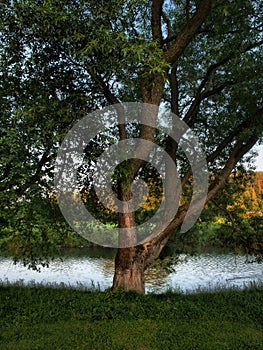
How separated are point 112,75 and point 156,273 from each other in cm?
1265

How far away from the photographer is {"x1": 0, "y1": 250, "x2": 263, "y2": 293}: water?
52.9 feet

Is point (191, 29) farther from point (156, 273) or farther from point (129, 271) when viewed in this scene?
point (156, 273)

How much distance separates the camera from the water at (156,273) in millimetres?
16109

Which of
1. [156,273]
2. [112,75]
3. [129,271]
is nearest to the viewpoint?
[112,75]

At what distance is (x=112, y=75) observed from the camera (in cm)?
816

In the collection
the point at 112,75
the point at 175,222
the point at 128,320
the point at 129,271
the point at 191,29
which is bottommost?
the point at 128,320

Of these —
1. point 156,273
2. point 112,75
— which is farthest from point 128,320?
point 156,273

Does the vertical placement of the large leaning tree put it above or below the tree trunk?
above

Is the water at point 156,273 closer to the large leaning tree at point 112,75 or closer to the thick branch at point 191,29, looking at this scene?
the large leaning tree at point 112,75

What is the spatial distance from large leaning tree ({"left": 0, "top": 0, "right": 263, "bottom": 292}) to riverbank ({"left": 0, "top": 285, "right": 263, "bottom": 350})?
1162 millimetres

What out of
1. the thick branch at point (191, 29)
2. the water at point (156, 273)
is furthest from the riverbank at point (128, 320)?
the water at point (156, 273)

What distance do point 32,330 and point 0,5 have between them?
6395mm

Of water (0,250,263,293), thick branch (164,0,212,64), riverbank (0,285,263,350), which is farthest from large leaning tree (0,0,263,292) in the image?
water (0,250,263,293)

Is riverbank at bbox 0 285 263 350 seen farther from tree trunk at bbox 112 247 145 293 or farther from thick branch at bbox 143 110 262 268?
thick branch at bbox 143 110 262 268
